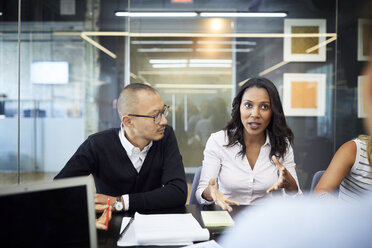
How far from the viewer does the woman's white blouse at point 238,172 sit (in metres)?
2.01

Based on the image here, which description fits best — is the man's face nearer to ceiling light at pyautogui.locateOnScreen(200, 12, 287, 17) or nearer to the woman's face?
the woman's face

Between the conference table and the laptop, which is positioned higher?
the laptop

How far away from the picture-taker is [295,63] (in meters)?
→ 4.37

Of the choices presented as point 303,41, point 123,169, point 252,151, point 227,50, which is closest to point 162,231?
point 123,169

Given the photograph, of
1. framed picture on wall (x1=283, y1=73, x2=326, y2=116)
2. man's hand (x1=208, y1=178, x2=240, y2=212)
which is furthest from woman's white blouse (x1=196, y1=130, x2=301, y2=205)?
framed picture on wall (x1=283, y1=73, x2=326, y2=116)

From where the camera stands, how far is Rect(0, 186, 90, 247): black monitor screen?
75 cm

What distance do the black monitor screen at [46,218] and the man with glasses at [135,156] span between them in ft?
2.79

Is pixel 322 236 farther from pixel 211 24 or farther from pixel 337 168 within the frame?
pixel 211 24

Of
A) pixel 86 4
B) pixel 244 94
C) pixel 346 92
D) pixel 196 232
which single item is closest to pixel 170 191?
pixel 196 232

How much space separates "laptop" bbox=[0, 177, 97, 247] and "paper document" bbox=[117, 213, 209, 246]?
309mm

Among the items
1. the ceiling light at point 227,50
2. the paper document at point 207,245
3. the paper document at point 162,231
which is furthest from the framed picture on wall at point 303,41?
the paper document at point 207,245

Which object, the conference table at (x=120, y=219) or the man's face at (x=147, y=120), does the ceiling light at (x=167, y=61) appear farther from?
the conference table at (x=120, y=219)

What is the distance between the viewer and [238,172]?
2061 millimetres

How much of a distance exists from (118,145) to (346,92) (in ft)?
11.9
